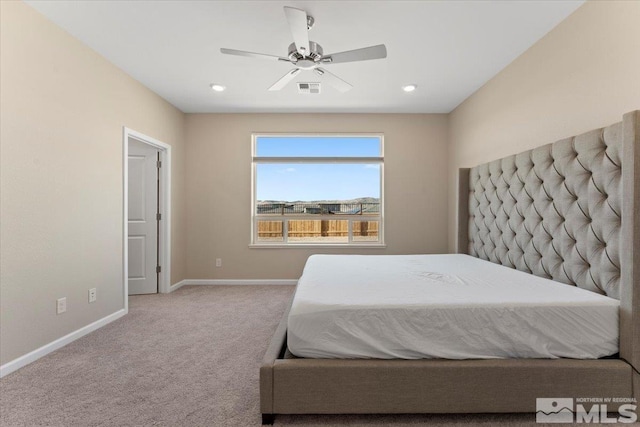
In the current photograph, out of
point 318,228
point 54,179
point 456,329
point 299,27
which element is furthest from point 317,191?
point 456,329

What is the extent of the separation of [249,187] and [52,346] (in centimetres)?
284

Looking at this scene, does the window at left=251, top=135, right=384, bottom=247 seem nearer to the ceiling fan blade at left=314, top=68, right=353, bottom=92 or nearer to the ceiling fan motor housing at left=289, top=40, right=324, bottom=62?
the ceiling fan blade at left=314, top=68, right=353, bottom=92

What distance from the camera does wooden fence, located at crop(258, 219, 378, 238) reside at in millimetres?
4809

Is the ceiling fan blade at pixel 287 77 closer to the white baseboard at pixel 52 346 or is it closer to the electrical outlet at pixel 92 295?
the electrical outlet at pixel 92 295

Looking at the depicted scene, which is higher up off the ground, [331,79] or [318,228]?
[331,79]

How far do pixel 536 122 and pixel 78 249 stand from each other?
161 inches

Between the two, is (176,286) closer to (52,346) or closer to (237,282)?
(237,282)

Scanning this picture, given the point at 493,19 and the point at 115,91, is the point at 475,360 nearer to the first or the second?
the point at 493,19

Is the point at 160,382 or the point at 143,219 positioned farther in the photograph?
the point at 143,219

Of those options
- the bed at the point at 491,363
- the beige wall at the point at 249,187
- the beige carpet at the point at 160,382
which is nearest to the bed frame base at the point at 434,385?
the bed at the point at 491,363

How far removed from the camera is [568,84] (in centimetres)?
229

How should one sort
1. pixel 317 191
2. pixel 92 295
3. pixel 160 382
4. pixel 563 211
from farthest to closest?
pixel 317 191 < pixel 92 295 < pixel 563 211 < pixel 160 382

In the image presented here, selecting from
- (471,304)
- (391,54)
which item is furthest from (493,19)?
(471,304)

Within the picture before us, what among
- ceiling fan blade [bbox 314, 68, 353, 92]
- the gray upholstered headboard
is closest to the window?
ceiling fan blade [bbox 314, 68, 353, 92]
